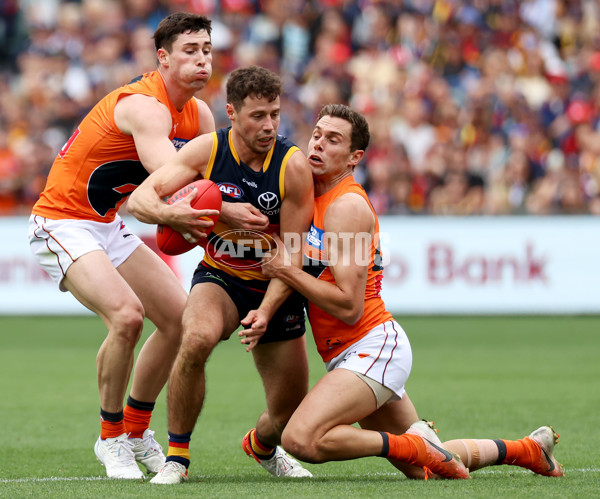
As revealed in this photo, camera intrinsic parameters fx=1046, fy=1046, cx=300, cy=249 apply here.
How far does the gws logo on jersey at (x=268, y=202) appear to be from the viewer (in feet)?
19.3

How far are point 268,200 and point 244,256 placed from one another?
1.32 ft

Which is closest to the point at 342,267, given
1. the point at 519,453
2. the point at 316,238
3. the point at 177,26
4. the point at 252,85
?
the point at 316,238

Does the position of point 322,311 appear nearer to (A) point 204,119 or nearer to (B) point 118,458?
(B) point 118,458

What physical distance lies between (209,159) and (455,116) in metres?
12.0

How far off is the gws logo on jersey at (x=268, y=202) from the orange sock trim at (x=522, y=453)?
186 cm

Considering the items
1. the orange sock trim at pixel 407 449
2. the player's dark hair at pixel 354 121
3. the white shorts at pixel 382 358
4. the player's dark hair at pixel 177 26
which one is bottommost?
the orange sock trim at pixel 407 449

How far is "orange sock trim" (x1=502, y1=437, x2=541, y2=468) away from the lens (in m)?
5.79

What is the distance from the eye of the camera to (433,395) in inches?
370

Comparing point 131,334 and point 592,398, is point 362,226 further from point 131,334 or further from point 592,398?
point 592,398

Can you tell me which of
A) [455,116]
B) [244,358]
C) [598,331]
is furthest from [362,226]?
[455,116]

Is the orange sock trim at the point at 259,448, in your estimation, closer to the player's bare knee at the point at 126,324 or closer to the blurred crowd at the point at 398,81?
the player's bare knee at the point at 126,324

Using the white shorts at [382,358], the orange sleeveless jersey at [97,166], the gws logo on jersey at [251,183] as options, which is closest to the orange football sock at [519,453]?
the white shorts at [382,358]

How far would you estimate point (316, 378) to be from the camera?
10.5 m

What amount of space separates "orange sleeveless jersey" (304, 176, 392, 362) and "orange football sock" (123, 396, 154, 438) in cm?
134
